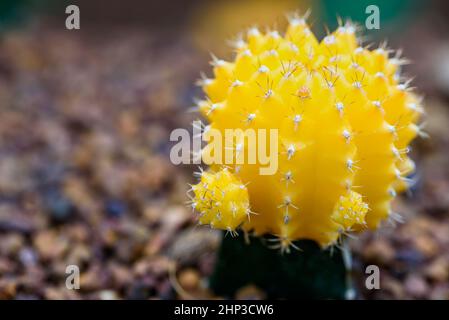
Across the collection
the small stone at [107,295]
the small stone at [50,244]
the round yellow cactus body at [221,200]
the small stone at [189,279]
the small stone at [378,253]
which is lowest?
the small stone at [107,295]

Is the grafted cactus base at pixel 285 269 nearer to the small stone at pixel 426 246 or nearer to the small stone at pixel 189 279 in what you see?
the small stone at pixel 189 279

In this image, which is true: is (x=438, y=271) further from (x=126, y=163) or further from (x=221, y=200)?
(x=126, y=163)

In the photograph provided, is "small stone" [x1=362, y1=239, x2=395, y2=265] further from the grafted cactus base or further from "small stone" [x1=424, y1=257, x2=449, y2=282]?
the grafted cactus base

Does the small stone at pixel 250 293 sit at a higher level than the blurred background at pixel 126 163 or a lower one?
lower

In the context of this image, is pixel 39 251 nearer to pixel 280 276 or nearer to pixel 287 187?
pixel 280 276

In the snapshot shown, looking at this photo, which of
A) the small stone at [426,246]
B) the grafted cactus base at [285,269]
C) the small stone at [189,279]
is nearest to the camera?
the grafted cactus base at [285,269]

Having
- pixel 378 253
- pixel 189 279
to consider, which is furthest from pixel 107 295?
pixel 378 253

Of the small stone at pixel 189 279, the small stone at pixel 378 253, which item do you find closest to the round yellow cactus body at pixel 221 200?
the small stone at pixel 189 279

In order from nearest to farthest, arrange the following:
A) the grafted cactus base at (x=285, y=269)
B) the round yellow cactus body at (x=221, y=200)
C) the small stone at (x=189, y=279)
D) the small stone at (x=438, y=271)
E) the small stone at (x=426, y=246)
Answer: the round yellow cactus body at (x=221, y=200) < the grafted cactus base at (x=285, y=269) < the small stone at (x=189, y=279) < the small stone at (x=438, y=271) < the small stone at (x=426, y=246)

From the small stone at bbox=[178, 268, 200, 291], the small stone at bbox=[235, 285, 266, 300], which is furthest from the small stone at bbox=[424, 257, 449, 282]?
the small stone at bbox=[178, 268, 200, 291]
